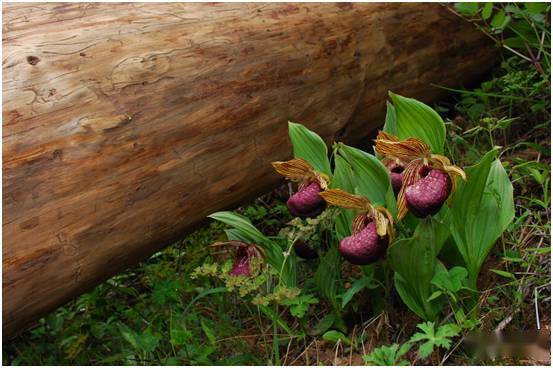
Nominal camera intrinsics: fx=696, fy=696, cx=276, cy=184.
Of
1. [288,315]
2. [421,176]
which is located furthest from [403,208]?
[288,315]

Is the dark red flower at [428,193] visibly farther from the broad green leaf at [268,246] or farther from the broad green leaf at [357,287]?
the broad green leaf at [268,246]

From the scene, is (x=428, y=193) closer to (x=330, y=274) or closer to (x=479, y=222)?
(x=479, y=222)

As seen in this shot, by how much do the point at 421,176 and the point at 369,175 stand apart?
9.7 inches

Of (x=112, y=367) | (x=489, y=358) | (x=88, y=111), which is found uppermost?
(x=88, y=111)

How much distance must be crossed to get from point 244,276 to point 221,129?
637 mm

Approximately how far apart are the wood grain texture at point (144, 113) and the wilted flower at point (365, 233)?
0.66m

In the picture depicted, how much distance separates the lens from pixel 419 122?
2.45 metres

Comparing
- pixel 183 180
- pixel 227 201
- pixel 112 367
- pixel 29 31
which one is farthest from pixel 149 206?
pixel 29 31

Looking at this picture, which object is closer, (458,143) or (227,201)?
(227,201)

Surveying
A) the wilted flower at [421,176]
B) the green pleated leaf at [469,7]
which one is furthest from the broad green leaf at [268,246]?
the green pleated leaf at [469,7]

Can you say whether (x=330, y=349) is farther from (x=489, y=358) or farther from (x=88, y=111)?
→ (x=88, y=111)

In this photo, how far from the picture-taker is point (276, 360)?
2.36 metres

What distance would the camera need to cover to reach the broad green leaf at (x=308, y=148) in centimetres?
256

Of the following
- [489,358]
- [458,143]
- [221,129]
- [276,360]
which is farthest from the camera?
[458,143]
